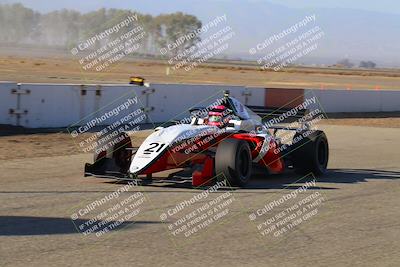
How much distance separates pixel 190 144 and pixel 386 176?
384cm

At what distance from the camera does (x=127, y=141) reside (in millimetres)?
11281

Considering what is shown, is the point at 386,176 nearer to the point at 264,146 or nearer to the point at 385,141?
the point at 264,146

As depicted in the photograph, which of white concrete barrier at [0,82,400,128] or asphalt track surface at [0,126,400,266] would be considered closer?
asphalt track surface at [0,126,400,266]

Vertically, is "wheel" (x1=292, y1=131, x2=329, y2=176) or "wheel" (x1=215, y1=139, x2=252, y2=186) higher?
"wheel" (x1=215, y1=139, x2=252, y2=186)

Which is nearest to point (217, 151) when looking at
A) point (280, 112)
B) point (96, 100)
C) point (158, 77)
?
point (280, 112)

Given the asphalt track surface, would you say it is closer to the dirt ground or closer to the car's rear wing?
the car's rear wing

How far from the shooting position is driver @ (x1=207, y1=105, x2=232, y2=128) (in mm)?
11164

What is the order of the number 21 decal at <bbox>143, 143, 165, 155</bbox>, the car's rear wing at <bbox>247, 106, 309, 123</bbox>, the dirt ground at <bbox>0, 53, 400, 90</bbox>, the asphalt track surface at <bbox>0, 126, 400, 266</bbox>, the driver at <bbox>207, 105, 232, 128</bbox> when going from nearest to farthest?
1. the asphalt track surface at <bbox>0, 126, 400, 266</bbox>
2. the number 21 decal at <bbox>143, 143, 165, 155</bbox>
3. the driver at <bbox>207, 105, 232, 128</bbox>
4. the car's rear wing at <bbox>247, 106, 309, 123</bbox>
5. the dirt ground at <bbox>0, 53, 400, 90</bbox>

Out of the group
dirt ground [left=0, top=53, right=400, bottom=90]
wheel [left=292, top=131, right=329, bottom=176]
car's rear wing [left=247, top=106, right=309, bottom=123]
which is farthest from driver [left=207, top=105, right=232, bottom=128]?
dirt ground [left=0, top=53, right=400, bottom=90]

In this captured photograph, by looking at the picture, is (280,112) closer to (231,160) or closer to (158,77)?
(231,160)

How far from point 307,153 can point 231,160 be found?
2167 millimetres

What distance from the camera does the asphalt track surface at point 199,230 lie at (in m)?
6.41

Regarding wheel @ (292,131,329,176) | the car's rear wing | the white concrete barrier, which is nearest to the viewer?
wheel @ (292,131,329,176)

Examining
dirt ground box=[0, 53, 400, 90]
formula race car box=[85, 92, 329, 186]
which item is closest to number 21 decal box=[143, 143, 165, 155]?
formula race car box=[85, 92, 329, 186]
